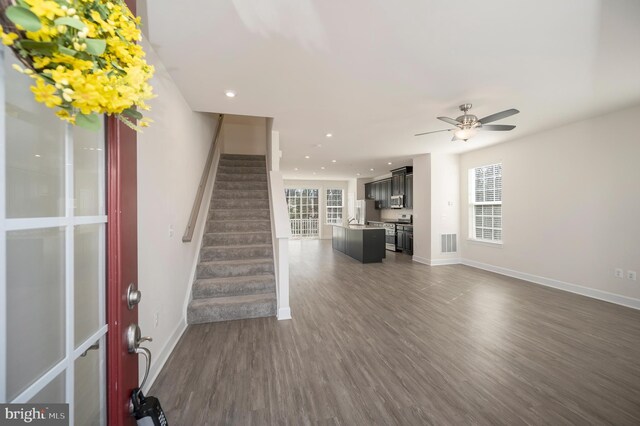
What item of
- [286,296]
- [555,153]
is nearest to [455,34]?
[286,296]

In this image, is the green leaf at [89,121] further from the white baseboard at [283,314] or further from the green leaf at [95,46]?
the white baseboard at [283,314]

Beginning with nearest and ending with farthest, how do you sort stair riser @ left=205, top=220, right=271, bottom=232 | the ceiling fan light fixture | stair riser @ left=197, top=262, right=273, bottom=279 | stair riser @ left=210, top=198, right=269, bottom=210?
1. the ceiling fan light fixture
2. stair riser @ left=197, top=262, right=273, bottom=279
3. stair riser @ left=205, top=220, right=271, bottom=232
4. stair riser @ left=210, top=198, right=269, bottom=210

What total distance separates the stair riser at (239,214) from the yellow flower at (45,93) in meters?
3.69

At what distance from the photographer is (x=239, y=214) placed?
166 inches

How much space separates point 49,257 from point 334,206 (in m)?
10.9

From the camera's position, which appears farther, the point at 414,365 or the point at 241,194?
the point at 241,194

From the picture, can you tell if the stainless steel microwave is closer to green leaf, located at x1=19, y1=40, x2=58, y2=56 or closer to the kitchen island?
the kitchen island

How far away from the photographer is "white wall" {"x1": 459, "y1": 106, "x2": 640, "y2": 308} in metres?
3.33

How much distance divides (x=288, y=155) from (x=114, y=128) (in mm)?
5345

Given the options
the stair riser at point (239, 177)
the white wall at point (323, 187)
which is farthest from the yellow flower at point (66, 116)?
the white wall at point (323, 187)

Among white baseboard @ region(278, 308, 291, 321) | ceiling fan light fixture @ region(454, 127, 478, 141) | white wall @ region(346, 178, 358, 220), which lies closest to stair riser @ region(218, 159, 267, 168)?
white baseboard @ region(278, 308, 291, 321)

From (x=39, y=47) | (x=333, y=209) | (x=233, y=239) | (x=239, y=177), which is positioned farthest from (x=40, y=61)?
(x=333, y=209)

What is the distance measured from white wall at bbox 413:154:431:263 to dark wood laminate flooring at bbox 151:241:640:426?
2.51 m

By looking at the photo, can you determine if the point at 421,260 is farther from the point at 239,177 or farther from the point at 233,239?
the point at 239,177
